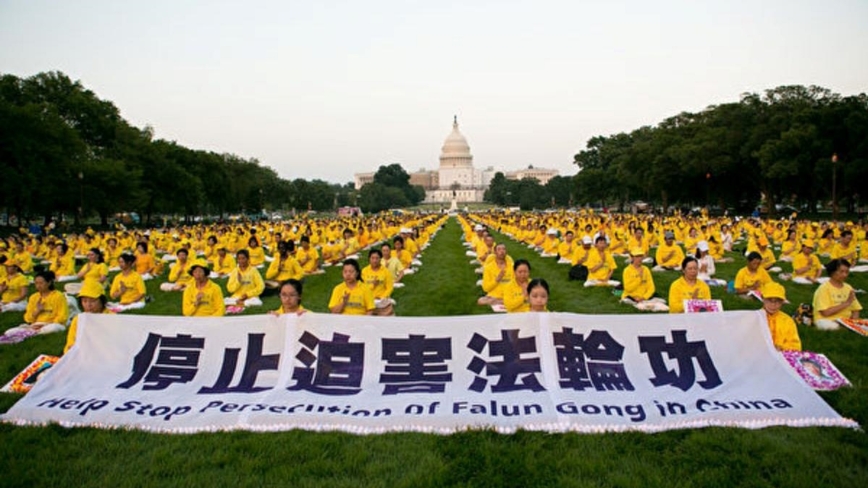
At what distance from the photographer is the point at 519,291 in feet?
22.1

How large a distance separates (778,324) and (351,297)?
174 inches

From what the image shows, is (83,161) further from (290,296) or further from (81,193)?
(290,296)

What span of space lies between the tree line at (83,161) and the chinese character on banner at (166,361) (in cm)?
2853

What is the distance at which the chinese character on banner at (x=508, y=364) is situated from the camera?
15.7 feet

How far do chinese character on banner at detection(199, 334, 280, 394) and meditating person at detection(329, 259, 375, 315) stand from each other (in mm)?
1394

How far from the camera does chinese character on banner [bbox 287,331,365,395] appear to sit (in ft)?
15.9

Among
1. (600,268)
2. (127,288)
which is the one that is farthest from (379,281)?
(600,268)

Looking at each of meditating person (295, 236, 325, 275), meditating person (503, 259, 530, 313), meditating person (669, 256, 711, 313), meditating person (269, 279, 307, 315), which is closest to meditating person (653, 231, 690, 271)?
meditating person (669, 256, 711, 313)

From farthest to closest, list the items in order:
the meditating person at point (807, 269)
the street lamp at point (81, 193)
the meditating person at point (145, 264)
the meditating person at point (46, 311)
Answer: the street lamp at point (81, 193)
the meditating person at point (145, 264)
the meditating person at point (807, 269)
the meditating person at point (46, 311)

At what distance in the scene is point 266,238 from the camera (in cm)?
2281

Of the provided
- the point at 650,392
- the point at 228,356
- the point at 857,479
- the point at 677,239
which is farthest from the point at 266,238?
the point at 857,479

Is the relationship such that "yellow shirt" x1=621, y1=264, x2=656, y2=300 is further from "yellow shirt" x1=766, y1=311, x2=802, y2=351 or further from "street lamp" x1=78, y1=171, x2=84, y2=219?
"street lamp" x1=78, y1=171, x2=84, y2=219

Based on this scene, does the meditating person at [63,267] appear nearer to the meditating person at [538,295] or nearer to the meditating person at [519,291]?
the meditating person at [519,291]

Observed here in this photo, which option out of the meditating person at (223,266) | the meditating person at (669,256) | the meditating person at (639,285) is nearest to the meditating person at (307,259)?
the meditating person at (223,266)
